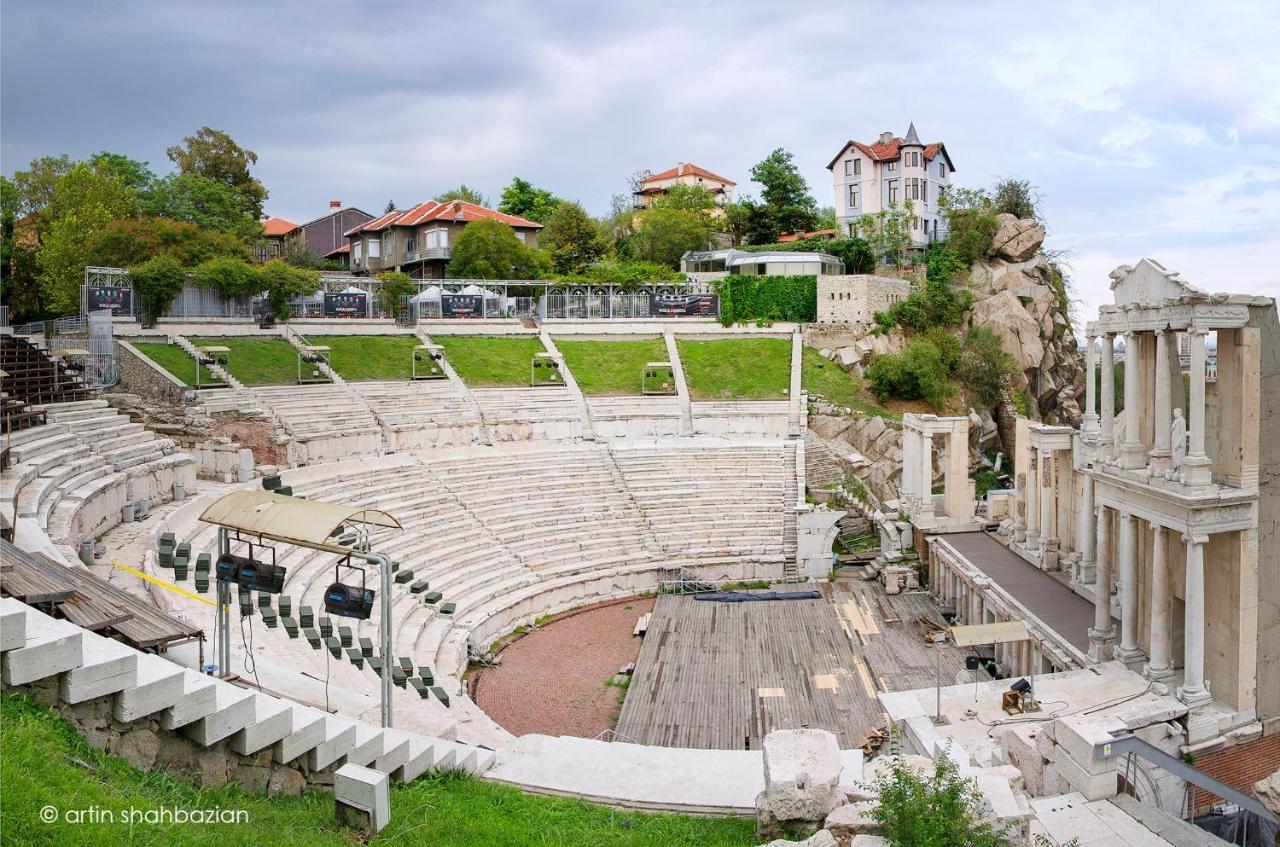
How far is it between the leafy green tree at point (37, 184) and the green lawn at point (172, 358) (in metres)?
17.6

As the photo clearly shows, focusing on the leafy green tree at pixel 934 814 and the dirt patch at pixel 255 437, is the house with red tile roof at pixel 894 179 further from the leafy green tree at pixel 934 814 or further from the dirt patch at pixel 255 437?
the leafy green tree at pixel 934 814

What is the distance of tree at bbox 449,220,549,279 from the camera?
2105 inches

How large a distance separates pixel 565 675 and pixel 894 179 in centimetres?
4764

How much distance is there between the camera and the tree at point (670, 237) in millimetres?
57906

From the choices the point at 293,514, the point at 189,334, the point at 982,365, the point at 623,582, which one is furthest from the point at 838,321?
the point at 293,514

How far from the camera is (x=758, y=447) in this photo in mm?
34781

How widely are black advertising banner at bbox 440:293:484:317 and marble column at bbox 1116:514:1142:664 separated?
3412cm

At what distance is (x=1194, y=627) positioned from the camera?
16000 millimetres

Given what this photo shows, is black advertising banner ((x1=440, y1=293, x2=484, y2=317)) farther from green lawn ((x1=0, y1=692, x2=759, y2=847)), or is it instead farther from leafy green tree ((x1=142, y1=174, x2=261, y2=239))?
green lawn ((x1=0, y1=692, x2=759, y2=847))

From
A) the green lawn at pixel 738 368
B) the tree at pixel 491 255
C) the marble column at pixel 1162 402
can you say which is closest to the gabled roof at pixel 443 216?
the tree at pixel 491 255

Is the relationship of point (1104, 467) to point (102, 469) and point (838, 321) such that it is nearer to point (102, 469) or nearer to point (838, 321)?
point (102, 469)

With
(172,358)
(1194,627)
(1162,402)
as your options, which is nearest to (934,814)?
(1194,627)

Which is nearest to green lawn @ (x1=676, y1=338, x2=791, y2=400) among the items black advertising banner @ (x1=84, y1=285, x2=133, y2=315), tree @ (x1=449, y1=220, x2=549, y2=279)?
tree @ (x1=449, y1=220, x2=549, y2=279)

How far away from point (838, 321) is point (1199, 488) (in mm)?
32039
